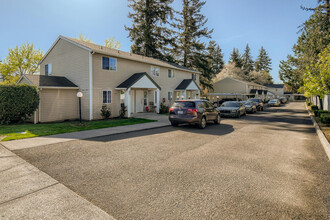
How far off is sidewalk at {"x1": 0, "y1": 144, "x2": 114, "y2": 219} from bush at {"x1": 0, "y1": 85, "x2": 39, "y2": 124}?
9.17 m

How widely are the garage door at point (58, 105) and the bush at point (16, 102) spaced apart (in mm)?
1327

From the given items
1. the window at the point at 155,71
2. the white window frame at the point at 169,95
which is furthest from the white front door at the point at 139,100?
the white window frame at the point at 169,95

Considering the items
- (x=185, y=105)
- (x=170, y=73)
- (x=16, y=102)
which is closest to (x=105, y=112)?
(x=16, y=102)

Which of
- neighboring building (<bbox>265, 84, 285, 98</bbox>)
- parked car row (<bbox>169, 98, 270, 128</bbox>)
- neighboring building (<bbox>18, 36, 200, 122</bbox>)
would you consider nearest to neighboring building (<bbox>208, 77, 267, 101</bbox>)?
neighboring building (<bbox>18, 36, 200, 122</bbox>)

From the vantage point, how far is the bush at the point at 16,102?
11547 mm

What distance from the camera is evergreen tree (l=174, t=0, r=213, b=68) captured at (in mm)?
39281

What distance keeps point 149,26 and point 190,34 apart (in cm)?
1090

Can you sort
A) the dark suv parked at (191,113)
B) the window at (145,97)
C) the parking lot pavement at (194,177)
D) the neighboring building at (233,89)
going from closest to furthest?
the parking lot pavement at (194,177), the dark suv parked at (191,113), the window at (145,97), the neighboring building at (233,89)

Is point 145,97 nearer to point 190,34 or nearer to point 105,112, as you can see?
point 105,112

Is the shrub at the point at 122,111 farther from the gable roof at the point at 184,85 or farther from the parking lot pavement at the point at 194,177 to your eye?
the gable roof at the point at 184,85

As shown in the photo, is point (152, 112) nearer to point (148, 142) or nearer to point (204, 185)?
point (148, 142)

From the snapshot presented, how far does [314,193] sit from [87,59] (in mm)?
15921

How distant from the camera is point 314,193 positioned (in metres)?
3.68

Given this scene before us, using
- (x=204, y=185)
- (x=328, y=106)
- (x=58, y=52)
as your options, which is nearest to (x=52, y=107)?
(x=58, y=52)
